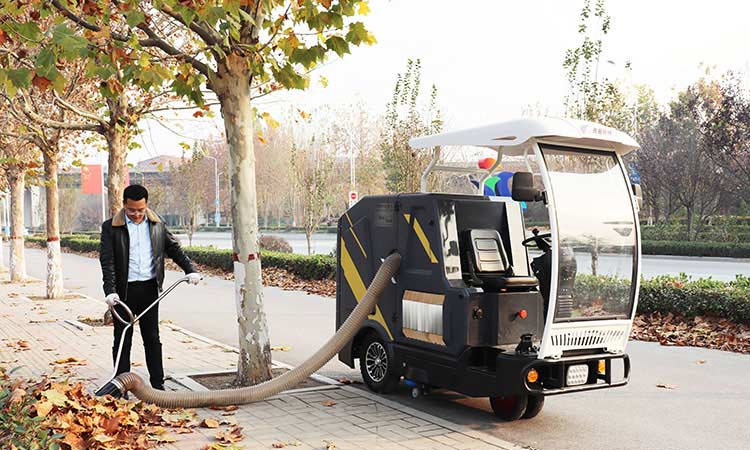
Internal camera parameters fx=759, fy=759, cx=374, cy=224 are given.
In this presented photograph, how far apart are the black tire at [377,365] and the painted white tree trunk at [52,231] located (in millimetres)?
9873

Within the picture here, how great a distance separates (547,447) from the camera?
5562 millimetres

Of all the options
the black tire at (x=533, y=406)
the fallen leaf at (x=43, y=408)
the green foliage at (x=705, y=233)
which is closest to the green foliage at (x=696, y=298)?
the black tire at (x=533, y=406)

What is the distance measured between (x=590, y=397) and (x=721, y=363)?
7.65ft

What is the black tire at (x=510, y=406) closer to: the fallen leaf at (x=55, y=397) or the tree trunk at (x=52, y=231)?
the fallen leaf at (x=55, y=397)

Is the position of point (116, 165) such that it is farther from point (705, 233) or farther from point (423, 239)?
point (705, 233)

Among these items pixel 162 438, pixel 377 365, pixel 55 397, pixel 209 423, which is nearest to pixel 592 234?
pixel 377 365

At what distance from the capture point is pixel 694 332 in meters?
10.1

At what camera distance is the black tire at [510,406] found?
6152 mm

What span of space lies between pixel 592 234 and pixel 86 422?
12.7ft

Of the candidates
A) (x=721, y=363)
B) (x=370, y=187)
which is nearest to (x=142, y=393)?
(x=721, y=363)

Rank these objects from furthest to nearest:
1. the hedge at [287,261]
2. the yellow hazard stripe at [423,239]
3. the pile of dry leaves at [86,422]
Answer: the hedge at [287,261] → the yellow hazard stripe at [423,239] → the pile of dry leaves at [86,422]

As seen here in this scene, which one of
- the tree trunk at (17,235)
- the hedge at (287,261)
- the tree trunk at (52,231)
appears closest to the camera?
the tree trunk at (52,231)

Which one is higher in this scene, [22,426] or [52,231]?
[52,231]

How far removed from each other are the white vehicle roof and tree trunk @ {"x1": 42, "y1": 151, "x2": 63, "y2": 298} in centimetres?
1132
